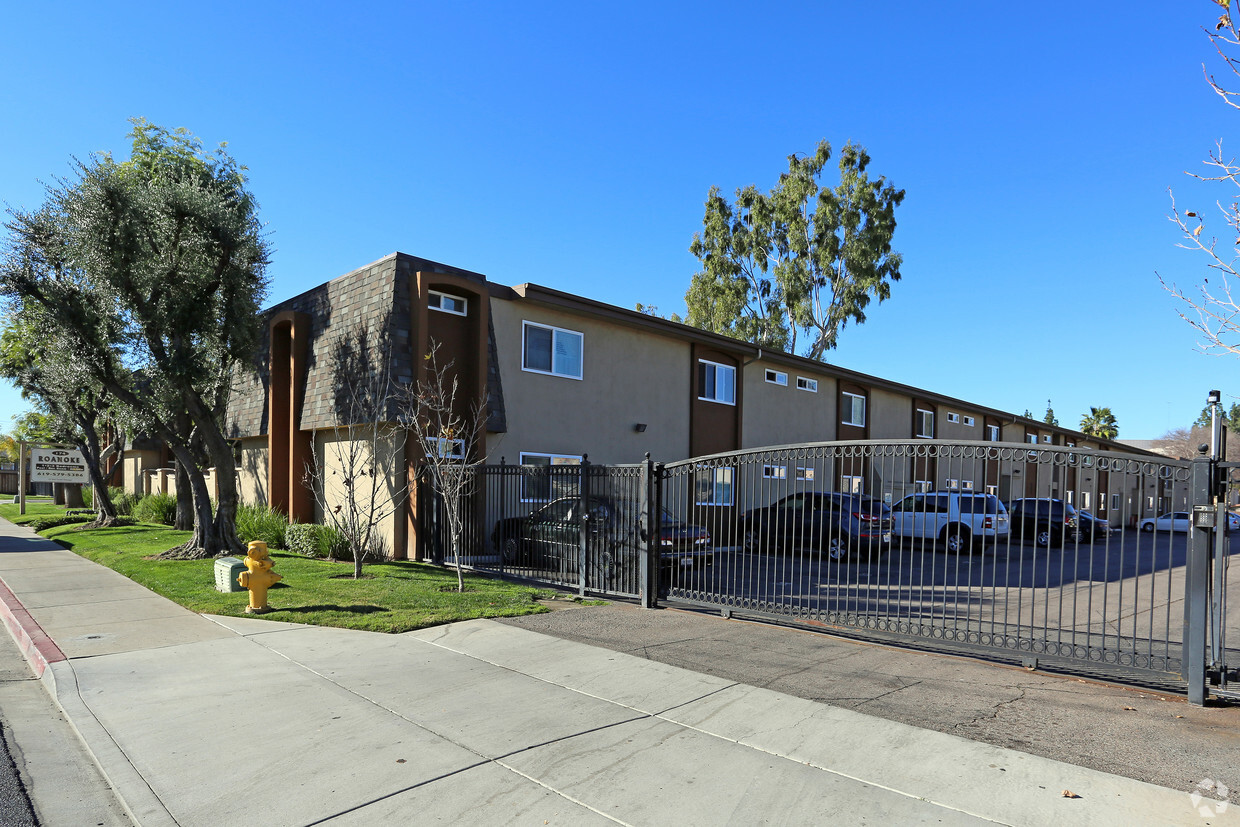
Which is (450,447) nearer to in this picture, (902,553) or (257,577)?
(257,577)

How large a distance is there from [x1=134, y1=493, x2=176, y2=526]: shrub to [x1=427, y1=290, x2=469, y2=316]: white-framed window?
15.1m

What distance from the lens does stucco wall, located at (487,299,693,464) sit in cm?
1695

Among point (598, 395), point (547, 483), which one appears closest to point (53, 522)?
point (598, 395)

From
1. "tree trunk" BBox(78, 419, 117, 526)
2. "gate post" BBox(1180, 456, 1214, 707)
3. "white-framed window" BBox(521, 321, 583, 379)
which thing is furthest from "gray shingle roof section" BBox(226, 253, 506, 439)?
"gate post" BBox(1180, 456, 1214, 707)

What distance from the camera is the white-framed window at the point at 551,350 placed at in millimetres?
17391

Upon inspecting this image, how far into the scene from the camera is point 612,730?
5.61 metres

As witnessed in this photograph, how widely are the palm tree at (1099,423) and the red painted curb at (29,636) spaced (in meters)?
68.5

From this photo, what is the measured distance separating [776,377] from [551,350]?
10056mm

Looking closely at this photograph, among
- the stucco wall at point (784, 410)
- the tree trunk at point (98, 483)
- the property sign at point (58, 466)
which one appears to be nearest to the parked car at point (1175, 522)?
the stucco wall at point (784, 410)

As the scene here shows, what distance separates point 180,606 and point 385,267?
779 centimetres

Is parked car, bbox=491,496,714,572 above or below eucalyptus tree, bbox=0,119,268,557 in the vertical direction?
below

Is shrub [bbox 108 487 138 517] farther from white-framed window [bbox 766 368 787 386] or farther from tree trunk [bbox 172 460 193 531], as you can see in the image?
white-framed window [bbox 766 368 787 386]

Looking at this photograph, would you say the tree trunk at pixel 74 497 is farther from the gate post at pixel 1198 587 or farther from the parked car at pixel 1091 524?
the gate post at pixel 1198 587

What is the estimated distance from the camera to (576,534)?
11930 millimetres
